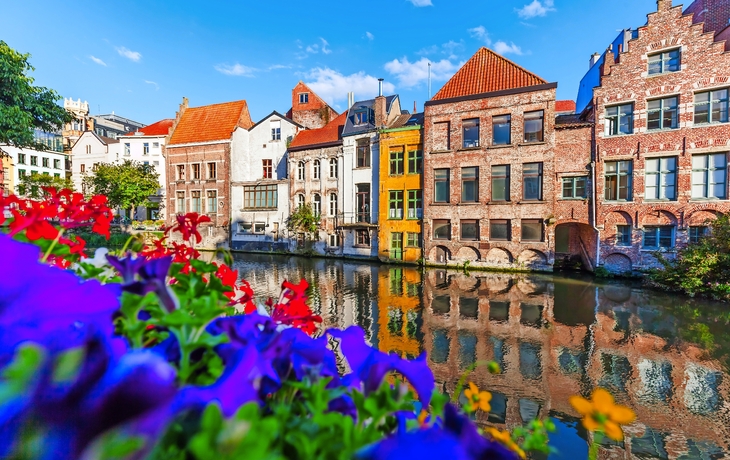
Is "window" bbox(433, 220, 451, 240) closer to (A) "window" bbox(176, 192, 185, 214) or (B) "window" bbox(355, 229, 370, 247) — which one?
(B) "window" bbox(355, 229, 370, 247)

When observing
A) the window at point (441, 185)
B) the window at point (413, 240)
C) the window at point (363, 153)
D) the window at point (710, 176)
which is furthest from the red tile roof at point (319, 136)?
the window at point (710, 176)

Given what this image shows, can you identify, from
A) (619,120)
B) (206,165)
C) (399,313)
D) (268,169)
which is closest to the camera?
(399,313)

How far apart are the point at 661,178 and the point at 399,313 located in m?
14.9

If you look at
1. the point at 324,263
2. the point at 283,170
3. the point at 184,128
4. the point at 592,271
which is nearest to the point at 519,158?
the point at 592,271

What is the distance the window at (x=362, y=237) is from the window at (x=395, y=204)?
212 centimetres

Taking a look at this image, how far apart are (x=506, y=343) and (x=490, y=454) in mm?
8121

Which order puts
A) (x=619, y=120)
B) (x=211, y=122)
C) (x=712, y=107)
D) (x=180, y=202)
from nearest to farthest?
1. (x=712, y=107)
2. (x=619, y=120)
3. (x=180, y=202)
4. (x=211, y=122)

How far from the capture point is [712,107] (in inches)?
594

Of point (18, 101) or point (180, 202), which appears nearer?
point (18, 101)

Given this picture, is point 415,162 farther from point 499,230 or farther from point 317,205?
point 317,205

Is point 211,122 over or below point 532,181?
over

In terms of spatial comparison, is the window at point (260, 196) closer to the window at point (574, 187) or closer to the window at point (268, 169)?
the window at point (268, 169)

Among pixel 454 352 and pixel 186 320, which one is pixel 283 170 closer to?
pixel 454 352

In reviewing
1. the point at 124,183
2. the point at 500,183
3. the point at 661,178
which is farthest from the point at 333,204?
the point at 661,178
